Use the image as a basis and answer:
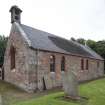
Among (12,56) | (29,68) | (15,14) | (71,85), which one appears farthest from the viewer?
(15,14)

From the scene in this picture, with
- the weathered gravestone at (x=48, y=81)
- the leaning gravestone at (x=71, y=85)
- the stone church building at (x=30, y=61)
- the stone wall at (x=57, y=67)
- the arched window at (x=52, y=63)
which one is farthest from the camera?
the arched window at (x=52, y=63)

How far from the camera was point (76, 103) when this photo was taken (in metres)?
11.8

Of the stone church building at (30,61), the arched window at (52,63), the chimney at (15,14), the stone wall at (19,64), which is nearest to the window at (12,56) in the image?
the stone church building at (30,61)

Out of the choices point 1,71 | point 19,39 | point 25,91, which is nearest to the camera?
point 25,91

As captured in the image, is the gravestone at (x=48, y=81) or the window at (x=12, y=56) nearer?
the gravestone at (x=48, y=81)

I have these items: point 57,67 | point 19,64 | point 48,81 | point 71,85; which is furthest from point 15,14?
point 71,85

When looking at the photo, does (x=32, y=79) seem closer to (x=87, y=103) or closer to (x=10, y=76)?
(x=10, y=76)

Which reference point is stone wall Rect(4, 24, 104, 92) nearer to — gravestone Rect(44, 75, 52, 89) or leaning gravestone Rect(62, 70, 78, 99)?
gravestone Rect(44, 75, 52, 89)

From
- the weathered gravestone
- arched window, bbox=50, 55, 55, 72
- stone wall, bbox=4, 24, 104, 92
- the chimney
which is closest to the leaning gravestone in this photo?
stone wall, bbox=4, 24, 104, 92

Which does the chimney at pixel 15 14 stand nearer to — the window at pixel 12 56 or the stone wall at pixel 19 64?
the stone wall at pixel 19 64

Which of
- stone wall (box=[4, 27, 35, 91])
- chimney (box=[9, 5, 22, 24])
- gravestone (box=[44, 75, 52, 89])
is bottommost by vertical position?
gravestone (box=[44, 75, 52, 89])

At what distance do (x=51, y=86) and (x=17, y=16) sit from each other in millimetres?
9364

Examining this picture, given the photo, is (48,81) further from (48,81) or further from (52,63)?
(52,63)

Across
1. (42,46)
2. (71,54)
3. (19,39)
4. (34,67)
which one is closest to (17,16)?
(19,39)
